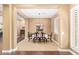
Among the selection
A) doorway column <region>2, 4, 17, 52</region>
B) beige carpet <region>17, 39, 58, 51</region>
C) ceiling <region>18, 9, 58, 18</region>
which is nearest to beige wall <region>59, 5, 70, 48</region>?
beige carpet <region>17, 39, 58, 51</region>

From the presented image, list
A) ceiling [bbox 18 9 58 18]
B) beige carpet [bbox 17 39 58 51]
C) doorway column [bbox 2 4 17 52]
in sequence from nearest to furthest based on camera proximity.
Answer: doorway column [bbox 2 4 17 52] → beige carpet [bbox 17 39 58 51] → ceiling [bbox 18 9 58 18]

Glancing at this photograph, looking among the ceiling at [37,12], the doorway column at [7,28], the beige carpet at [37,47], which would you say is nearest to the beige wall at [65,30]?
the beige carpet at [37,47]

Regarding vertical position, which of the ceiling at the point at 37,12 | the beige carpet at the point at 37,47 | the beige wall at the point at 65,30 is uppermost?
the ceiling at the point at 37,12

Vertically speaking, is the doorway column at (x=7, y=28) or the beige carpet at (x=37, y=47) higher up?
the doorway column at (x=7, y=28)

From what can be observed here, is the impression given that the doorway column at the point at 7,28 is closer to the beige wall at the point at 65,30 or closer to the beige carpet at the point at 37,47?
the beige carpet at the point at 37,47

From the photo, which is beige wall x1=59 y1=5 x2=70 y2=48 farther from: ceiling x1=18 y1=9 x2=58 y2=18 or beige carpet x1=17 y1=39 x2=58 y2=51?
ceiling x1=18 y1=9 x2=58 y2=18

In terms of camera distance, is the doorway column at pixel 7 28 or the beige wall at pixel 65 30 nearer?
the doorway column at pixel 7 28

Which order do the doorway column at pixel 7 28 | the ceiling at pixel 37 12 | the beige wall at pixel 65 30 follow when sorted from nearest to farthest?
1. the doorway column at pixel 7 28
2. the beige wall at pixel 65 30
3. the ceiling at pixel 37 12

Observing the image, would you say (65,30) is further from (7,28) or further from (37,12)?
(37,12)

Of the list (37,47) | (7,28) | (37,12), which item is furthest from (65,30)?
(37,12)
